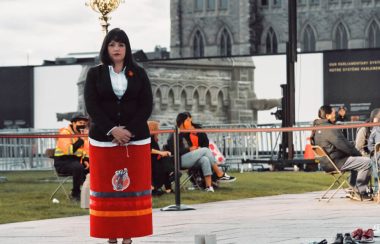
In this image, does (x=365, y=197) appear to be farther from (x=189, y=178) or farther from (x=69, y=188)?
(x=69, y=188)

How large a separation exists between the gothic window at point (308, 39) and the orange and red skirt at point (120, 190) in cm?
7480

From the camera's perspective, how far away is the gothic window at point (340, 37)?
82.5 meters

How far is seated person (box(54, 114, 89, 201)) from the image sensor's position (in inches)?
633

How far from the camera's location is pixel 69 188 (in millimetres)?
19422

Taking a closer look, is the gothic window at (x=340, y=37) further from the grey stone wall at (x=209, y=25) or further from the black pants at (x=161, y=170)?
the black pants at (x=161, y=170)

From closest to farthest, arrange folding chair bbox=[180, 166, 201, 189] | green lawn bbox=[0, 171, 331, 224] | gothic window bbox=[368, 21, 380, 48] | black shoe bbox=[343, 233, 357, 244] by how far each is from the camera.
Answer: black shoe bbox=[343, 233, 357, 244] < green lawn bbox=[0, 171, 331, 224] < folding chair bbox=[180, 166, 201, 189] < gothic window bbox=[368, 21, 380, 48]

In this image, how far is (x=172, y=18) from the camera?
3447 inches

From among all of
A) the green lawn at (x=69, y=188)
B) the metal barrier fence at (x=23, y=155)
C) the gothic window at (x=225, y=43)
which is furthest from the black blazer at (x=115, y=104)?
the gothic window at (x=225, y=43)

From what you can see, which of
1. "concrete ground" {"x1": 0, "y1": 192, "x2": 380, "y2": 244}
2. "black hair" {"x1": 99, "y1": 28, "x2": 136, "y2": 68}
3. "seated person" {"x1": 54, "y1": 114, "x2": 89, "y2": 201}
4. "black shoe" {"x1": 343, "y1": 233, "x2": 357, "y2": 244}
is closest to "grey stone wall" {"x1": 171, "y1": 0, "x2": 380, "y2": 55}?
"seated person" {"x1": 54, "y1": 114, "x2": 89, "y2": 201}

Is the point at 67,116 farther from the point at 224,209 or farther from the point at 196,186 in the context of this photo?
the point at 224,209

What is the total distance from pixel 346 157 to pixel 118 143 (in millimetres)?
7307

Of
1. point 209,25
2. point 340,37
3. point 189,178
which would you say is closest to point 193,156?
point 189,178

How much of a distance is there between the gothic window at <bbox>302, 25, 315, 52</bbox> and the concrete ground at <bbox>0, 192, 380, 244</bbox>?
68.1m

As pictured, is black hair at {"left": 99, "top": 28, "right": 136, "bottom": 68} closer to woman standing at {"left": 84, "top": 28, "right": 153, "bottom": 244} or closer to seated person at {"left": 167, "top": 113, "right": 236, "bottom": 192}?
woman standing at {"left": 84, "top": 28, "right": 153, "bottom": 244}
